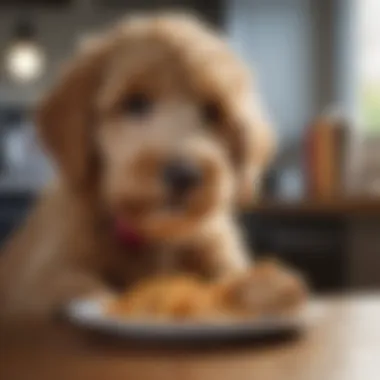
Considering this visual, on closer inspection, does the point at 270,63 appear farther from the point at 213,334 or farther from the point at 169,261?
the point at 213,334

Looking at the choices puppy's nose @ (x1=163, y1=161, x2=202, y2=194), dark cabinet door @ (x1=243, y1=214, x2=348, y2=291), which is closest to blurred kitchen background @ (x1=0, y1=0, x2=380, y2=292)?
dark cabinet door @ (x1=243, y1=214, x2=348, y2=291)

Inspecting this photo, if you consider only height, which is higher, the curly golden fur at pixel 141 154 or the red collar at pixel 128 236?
the curly golden fur at pixel 141 154

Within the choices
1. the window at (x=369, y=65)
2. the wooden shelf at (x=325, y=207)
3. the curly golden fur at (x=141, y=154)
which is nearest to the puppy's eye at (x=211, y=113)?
the curly golden fur at (x=141, y=154)

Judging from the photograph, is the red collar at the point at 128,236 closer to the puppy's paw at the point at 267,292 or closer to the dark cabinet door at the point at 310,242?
the puppy's paw at the point at 267,292

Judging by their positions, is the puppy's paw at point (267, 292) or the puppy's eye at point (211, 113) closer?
the puppy's paw at point (267, 292)

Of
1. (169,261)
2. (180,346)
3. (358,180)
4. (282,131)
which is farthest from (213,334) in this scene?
(282,131)

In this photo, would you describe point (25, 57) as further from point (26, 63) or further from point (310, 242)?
point (310, 242)
